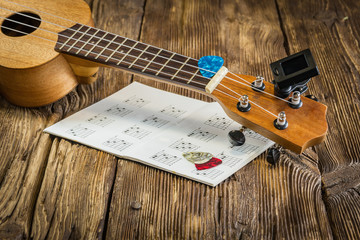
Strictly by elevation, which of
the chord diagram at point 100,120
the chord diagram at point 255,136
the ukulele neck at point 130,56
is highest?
the ukulele neck at point 130,56

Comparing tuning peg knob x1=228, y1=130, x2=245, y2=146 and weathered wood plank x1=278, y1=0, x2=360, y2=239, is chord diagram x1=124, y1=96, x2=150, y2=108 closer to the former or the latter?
tuning peg knob x1=228, y1=130, x2=245, y2=146

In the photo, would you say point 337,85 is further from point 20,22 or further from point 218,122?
point 20,22

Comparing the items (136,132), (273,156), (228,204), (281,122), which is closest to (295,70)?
(281,122)

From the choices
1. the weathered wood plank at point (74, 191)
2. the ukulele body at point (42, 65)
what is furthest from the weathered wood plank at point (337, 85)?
the ukulele body at point (42, 65)

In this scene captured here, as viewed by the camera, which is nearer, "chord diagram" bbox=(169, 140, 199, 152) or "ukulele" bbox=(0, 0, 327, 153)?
"ukulele" bbox=(0, 0, 327, 153)

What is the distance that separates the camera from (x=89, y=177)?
40.3 inches

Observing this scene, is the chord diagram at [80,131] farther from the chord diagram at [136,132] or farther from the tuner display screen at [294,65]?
the tuner display screen at [294,65]

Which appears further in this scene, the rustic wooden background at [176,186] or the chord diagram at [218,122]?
the chord diagram at [218,122]

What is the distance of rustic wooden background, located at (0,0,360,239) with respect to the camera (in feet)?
3.01

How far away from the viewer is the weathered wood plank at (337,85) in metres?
0.96

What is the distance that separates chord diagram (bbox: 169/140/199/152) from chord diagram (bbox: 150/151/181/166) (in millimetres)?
30

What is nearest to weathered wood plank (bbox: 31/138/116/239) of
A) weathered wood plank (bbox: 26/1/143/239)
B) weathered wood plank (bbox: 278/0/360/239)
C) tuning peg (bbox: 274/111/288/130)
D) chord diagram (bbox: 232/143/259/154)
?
weathered wood plank (bbox: 26/1/143/239)

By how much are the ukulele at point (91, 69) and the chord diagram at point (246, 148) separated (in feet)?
0.33

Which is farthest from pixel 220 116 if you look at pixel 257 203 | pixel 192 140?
pixel 257 203
